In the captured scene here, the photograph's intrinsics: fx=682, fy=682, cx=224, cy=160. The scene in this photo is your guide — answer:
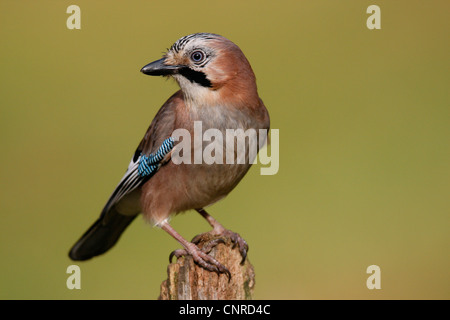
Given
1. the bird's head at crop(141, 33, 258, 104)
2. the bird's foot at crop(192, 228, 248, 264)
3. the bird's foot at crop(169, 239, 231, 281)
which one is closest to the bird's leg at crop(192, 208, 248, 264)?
the bird's foot at crop(192, 228, 248, 264)

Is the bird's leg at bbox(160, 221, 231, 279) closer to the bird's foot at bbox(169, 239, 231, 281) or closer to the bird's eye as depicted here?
the bird's foot at bbox(169, 239, 231, 281)

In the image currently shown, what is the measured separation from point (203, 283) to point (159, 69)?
171 cm

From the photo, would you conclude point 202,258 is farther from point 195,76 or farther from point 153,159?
point 195,76

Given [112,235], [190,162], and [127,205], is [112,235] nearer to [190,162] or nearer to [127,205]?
[127,205]

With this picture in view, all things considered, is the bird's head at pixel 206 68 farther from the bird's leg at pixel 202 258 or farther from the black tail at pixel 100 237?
the black tail at pixel 100 237

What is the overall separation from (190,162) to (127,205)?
45.2 inches

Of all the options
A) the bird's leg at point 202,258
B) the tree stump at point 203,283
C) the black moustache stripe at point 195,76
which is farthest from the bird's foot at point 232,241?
the black moustache stripe at point 195,76

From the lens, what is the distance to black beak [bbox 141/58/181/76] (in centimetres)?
541

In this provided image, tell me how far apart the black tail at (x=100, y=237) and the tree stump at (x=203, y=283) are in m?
1.61

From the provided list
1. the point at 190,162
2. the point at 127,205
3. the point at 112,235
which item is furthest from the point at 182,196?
the point at 112,235

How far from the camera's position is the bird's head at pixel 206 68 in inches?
214

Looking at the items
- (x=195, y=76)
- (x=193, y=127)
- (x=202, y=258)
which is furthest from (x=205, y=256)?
(x=195, y=76)

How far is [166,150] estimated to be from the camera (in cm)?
588

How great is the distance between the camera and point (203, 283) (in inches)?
206
